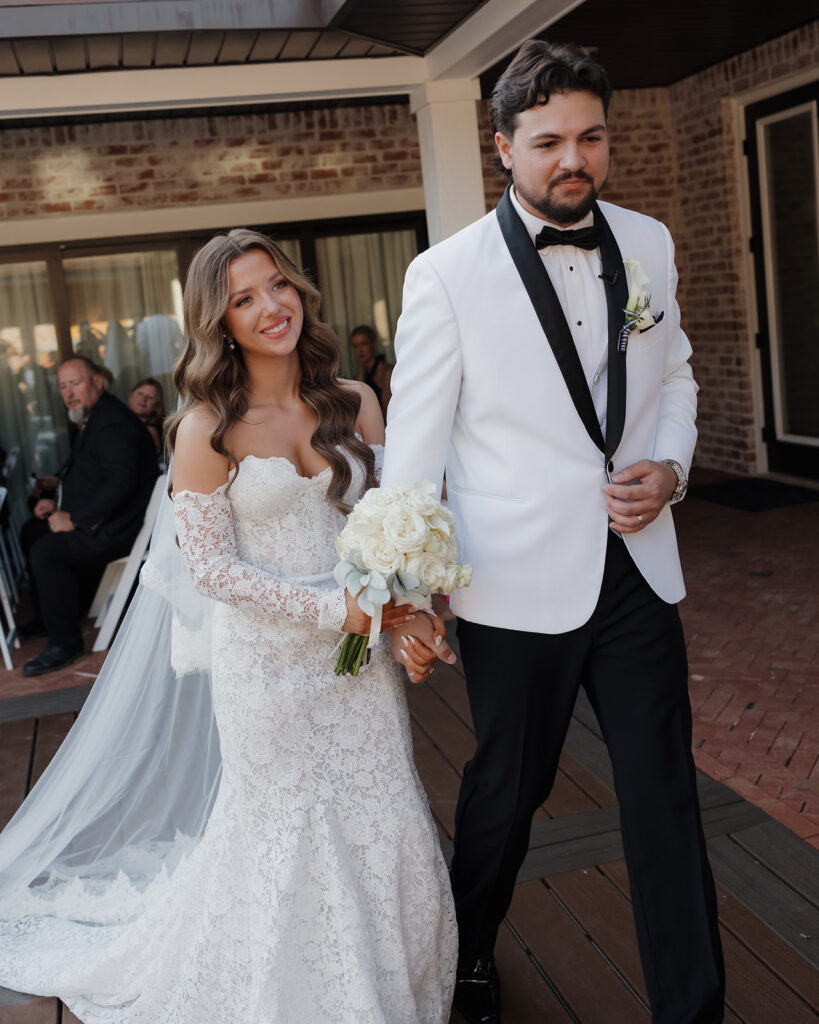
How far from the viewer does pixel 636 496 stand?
7.44 ft

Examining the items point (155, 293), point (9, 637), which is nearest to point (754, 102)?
point (155, 293)

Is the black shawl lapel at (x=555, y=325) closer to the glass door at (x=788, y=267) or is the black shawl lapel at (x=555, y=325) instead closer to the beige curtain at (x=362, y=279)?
the glass door at (x=788, y=267)

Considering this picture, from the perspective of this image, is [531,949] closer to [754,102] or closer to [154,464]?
[154,464]

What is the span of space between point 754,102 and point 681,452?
296 inches

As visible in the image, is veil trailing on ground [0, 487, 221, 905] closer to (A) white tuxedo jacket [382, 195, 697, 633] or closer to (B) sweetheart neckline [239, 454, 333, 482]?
(B) sweetheart neckline [239, 454, 333, 482]

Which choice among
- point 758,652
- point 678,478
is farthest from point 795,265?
point 678,478

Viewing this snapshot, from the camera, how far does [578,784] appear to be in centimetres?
396

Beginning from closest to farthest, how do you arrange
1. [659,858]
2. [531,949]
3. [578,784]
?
[659,858]
[531,949]
[578,784]

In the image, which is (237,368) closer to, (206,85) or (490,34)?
(490,34)

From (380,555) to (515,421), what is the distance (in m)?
0.39

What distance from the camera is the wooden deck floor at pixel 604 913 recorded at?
2709 mm

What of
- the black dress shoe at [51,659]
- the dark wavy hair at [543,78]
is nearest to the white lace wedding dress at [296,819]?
the dark wavy hair at [543,78]

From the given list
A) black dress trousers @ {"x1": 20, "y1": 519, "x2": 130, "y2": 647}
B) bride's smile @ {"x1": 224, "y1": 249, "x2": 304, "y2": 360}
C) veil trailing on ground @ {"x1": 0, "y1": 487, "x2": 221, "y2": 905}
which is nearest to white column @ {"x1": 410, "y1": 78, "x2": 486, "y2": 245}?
black dress trousers @ {"x1": 20, "y1": 519, "x2": 130, "y2": 647}

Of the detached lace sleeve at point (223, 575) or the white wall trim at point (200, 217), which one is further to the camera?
the white wall trim at point (200, 217)
